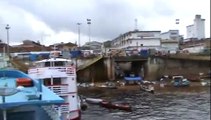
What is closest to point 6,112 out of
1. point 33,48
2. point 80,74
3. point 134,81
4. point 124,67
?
point 134,81

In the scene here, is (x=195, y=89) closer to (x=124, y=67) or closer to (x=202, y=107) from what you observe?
(x=202, y=107)

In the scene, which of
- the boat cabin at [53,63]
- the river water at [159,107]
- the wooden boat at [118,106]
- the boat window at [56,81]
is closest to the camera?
the boat window at [56,81]

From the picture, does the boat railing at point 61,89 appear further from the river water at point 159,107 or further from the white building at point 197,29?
the white building at point 197,29

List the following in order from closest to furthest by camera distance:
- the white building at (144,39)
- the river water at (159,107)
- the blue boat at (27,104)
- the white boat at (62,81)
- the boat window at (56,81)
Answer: the blue boat at (27,104)
the white boat at (62,81)
the boat window at (56,81)
the river water at (159,107)
the white building at (144,39)

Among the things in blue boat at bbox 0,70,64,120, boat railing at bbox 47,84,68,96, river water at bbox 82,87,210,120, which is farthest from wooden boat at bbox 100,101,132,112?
blue boat at bbox 0,70,64,120

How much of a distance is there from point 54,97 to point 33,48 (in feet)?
370

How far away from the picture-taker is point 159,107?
5200 centimetres

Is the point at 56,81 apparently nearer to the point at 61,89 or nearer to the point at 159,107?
the point at 61,89

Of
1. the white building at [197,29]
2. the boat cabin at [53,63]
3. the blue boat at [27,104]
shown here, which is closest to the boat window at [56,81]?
the boat cabin at [53,63]

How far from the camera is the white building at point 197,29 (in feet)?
545

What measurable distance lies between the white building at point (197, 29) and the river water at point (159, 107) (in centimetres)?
9885

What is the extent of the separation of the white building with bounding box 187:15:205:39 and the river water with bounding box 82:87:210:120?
98.9 metres

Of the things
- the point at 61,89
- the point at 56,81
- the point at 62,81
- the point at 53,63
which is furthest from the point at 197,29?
the point at 61,89

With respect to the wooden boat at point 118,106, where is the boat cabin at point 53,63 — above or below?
above
